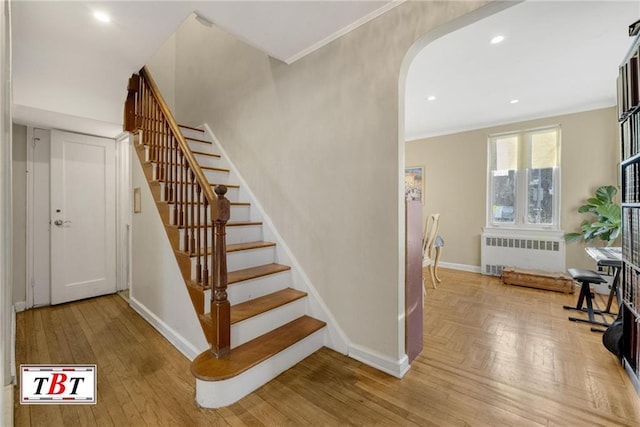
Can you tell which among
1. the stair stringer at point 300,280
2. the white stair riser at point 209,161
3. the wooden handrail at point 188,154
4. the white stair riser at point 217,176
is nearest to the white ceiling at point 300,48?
the wooden handrail at point 188,154

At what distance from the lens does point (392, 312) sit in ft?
6.60

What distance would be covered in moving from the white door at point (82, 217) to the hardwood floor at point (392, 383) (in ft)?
2.62

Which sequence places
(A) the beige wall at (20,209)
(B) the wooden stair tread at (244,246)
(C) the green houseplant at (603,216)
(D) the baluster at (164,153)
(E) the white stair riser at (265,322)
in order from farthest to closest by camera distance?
(C) the green houseplant at (603,216) → (A) the beige wall at (20,209) → (D) the baluster at (164,153) → (B) the wooden stair tread at (244,246) → (E) the white stair riser at (265,322)

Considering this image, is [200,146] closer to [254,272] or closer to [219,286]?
[254,272]

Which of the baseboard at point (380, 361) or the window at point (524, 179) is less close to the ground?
the window at point (524, 179)

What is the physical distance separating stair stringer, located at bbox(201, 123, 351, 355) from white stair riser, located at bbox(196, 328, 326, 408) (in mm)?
234

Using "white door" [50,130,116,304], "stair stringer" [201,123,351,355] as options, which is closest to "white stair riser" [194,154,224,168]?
"stair stringer" [201,123,351,355]

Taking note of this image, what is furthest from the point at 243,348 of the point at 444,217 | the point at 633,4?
the point at 444,217

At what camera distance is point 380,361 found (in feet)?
6.73

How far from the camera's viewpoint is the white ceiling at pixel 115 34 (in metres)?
1.89

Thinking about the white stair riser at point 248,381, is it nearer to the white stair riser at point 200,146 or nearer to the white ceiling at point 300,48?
the white ceiling at point 300,48

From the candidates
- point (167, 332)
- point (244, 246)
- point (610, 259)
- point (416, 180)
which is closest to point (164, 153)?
point (244, 246)

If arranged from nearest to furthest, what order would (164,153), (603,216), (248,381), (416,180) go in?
(248,381)
(164,153)
(603,216)
(416,180)

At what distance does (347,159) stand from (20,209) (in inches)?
153
